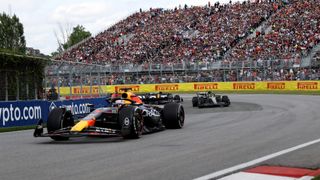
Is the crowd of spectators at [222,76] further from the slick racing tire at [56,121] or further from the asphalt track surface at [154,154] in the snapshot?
the asphalt track surface at [154,154]

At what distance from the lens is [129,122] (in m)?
11.3

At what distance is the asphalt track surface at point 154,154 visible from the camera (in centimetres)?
Answer: 721

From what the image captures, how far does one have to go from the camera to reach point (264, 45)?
147 feet

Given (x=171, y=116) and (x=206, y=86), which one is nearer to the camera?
(x=171, y=116)

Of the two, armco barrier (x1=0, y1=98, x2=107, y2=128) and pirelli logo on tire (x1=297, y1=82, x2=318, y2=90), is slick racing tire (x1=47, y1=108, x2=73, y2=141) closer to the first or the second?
armco barrier (x1=0, y1=98, x2=107, y2=128)

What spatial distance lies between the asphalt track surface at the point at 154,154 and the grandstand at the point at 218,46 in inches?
1067

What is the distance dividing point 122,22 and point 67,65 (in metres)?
50.5

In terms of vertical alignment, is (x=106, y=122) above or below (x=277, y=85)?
below

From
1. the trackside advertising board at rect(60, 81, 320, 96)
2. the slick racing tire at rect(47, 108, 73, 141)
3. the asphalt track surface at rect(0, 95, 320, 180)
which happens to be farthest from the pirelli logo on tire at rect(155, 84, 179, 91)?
the slick racing tire at rect(47, 108, 73, 141)

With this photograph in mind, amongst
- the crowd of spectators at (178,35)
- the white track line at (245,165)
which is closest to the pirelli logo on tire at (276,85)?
the crowd of spectators at (178,35)

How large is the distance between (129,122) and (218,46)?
128ft

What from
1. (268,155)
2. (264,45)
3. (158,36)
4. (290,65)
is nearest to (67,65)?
(268,155)

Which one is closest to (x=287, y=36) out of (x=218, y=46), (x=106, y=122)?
(x=218, y=46)

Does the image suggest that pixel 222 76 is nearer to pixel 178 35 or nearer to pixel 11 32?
pixel 178 35
